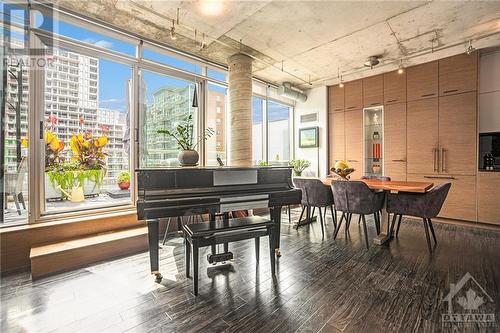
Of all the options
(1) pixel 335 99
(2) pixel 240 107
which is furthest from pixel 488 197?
(2) pixel 240 107

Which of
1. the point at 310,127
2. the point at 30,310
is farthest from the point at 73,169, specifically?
the point at 310,127

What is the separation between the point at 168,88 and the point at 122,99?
0.85 metres

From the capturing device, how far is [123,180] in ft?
12.5

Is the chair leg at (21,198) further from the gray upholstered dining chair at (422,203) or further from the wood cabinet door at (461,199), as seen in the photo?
the wood cabinet door at (461,199)

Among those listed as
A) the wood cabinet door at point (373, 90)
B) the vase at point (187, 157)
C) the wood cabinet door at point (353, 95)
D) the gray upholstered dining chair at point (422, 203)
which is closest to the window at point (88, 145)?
the vase at point (187, 157)

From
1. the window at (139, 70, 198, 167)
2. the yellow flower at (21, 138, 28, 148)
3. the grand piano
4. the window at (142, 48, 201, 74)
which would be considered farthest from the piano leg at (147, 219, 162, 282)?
the window at (142, 48, 201, 74)

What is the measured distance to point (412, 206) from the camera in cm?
312

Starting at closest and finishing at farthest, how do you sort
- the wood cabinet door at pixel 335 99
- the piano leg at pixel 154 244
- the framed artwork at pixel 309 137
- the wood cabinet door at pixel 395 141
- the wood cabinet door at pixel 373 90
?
the piano leg at pixel 154 244, the wood cabinet door at pixel 395 141, the wood cabinet door at pixel 373 90, the wood cabinet door at pixel 335 99, the framed artwork at pixel 309 137

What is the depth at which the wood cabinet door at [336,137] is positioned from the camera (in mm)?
6125

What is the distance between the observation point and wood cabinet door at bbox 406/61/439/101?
475 centimetres

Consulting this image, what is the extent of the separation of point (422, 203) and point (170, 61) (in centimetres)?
447

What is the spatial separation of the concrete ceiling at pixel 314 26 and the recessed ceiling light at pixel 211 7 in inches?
0.5

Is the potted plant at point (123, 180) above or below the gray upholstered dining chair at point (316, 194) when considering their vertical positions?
above

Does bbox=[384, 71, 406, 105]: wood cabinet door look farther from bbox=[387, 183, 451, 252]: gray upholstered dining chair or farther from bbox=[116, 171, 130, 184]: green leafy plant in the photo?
bbox=[116, 171, 130, 184]: green leafy plant
